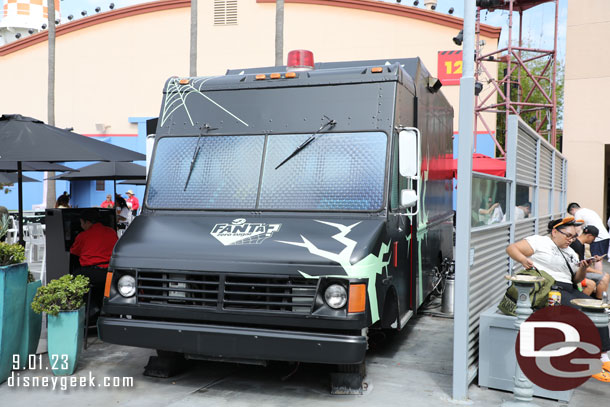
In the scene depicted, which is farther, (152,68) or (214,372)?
(152,68)

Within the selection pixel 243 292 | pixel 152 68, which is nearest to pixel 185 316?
→ pixel 243 292

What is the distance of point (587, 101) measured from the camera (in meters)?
16.9

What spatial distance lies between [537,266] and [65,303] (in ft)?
15.5

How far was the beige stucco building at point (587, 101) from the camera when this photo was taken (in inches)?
655

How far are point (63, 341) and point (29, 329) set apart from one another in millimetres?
437

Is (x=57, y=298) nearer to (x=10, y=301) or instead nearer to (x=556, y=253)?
(x=10, y=301)

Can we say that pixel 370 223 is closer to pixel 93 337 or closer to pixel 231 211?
pixel 231 211

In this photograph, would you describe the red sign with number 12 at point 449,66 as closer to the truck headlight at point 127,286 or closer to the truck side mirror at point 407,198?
the truck side mirror at point 407,198

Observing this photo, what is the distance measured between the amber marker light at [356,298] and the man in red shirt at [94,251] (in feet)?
11.6

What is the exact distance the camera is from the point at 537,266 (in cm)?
625

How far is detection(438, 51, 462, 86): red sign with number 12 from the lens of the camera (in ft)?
79.9

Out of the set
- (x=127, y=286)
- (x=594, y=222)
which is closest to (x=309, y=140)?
(x=127, y=286)

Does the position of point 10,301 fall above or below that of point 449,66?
below

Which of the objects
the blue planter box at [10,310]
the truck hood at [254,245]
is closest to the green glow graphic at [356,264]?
the truck hood at [254,245]
